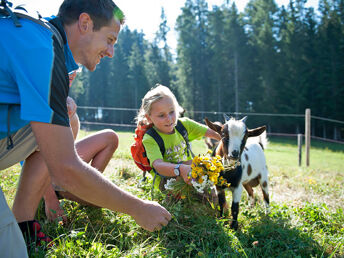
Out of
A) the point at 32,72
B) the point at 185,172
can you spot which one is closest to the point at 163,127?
the point at 185,172

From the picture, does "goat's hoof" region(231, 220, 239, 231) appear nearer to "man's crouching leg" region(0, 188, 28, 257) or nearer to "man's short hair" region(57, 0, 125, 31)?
"man's crouching leg" region(0, 188, 28, 257)

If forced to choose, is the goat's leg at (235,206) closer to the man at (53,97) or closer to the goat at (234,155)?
the goat at (234,155)

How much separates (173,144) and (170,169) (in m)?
0.63

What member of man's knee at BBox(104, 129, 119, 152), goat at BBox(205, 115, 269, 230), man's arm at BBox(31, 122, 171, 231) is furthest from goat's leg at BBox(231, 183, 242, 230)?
man's arm at BBox(31, 122, 171, 231)

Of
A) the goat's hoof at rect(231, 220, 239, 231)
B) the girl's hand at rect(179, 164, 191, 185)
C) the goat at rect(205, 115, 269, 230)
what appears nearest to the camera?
the girl's hand at rect(179, 164, 191, 185)

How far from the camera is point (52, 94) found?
1.43m

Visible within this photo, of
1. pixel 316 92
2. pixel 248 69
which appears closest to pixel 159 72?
pixel 248 69

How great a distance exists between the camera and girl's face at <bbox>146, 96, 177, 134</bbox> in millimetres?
3362

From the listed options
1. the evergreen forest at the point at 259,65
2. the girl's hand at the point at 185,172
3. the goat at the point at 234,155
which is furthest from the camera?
the evergreen forest at the point at 259,65

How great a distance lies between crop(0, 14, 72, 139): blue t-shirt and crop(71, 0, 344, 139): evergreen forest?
29.6 m

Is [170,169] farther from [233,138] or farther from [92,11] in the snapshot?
[92,11]

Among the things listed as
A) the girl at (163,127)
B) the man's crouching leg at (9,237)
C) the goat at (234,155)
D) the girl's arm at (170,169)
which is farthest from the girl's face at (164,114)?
the man's crouching leg at (9,237)

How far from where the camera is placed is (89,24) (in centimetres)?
182

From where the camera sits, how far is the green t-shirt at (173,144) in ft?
10.8
